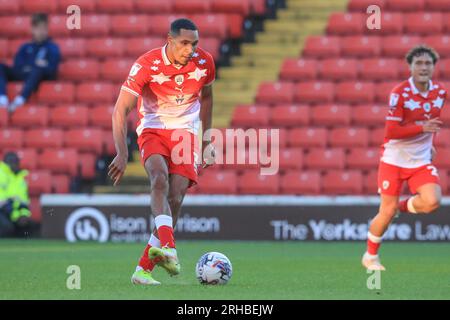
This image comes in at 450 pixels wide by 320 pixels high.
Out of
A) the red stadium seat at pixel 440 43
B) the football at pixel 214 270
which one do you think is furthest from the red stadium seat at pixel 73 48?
the football at pixel 214 270

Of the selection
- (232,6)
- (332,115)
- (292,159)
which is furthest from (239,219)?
(232,6)

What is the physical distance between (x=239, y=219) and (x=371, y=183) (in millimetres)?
2184

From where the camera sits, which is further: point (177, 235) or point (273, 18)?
point (273, 18)

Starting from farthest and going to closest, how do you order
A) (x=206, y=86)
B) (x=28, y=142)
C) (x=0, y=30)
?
1. (x=0, y=30)
2. (x=28, y=142)
3. (x=206, y=86)

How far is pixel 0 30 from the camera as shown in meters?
19.9

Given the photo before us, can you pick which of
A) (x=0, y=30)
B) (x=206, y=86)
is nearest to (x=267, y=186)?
(x=0, y=30)

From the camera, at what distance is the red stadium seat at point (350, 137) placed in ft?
55.9

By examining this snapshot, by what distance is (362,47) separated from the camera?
18.4 metres

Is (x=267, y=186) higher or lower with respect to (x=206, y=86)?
lower

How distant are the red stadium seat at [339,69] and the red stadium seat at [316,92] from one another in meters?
0.28

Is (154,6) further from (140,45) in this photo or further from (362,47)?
(362,47)

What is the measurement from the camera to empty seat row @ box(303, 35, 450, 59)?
59.6 feet

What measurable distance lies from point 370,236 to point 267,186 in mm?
6305

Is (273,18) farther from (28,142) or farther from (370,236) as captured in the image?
Answer: (370,236)
